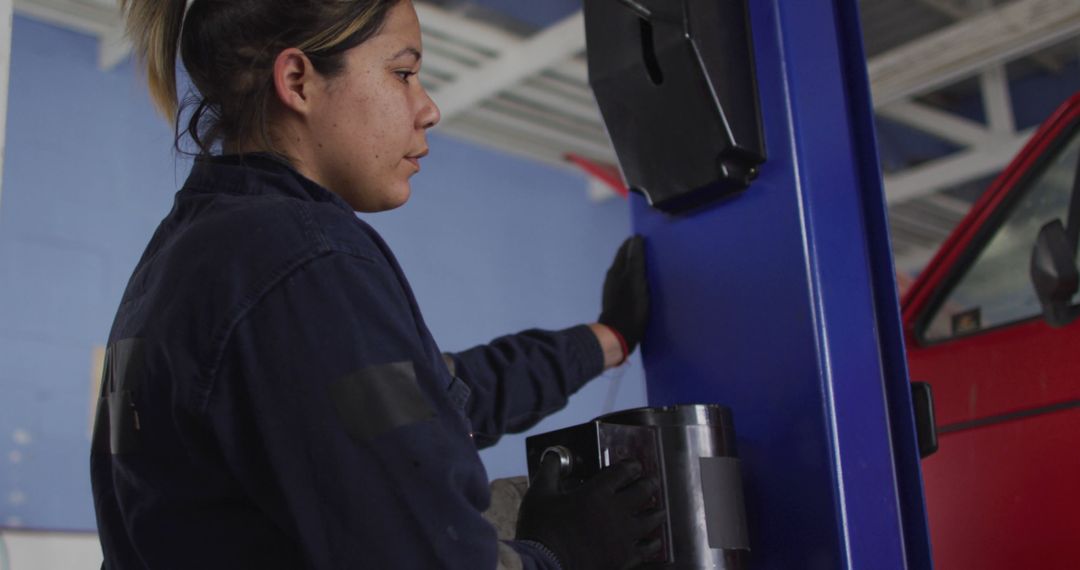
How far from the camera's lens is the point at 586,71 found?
5250 mm

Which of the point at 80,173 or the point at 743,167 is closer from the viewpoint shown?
the point at 743,167

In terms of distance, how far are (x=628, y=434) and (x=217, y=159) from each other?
0.59 m

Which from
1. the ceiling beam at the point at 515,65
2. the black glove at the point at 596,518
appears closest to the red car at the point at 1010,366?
the black glove at the point at 596,518

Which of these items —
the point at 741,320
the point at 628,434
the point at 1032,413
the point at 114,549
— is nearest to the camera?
the point at 114,549

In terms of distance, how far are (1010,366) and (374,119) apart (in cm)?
148

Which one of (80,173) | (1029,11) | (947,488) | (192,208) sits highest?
(1029,11)

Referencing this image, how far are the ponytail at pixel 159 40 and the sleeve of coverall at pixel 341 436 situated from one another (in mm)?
470

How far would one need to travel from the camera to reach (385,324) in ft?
3.57

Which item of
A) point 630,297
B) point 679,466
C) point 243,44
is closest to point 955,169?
point 630,297

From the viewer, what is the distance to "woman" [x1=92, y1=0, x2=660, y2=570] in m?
1.03

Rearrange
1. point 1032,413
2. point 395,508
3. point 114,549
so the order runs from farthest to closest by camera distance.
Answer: point 1032,413, point 114,549, point 395,508

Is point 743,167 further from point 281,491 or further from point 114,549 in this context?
point 114,549

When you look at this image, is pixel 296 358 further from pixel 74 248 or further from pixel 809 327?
pixel 74 248

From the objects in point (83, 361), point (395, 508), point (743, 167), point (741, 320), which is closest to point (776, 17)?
point (743, 167)
